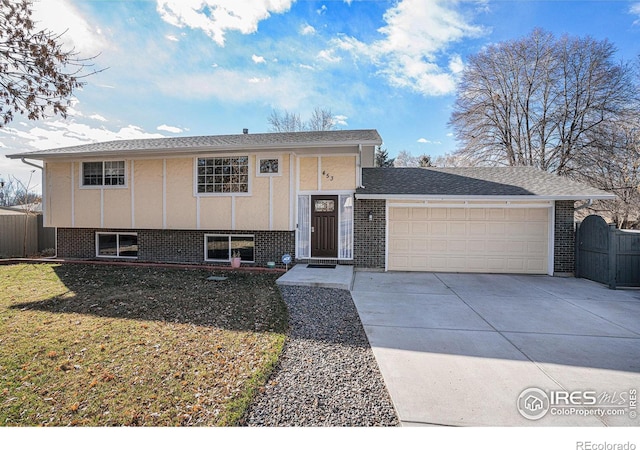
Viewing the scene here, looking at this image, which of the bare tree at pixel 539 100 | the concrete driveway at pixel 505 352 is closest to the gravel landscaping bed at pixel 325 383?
the concrete driveway at pixel 505 352

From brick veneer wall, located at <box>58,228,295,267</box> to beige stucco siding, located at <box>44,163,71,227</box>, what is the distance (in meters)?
0.50

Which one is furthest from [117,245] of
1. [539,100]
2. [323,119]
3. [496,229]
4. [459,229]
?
[539,100]

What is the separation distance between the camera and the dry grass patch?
2.58 m

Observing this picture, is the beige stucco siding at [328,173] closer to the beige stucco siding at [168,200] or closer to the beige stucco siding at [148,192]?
the beige stucco siding at [168,200]

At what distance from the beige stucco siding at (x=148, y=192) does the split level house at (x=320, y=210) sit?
33mm

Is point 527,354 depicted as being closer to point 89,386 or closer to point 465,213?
point 89,386

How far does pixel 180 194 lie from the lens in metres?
9.40

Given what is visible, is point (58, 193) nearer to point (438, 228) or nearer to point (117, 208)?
point (117, 208)

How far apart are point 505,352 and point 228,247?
26.2 ft

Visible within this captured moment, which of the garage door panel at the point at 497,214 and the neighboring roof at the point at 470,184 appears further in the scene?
the garage door panel at the point at 497,214

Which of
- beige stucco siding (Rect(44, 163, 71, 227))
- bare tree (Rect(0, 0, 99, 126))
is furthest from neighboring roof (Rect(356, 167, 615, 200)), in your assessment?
beige stucco siding (Rect(44, 163, 71, 227))

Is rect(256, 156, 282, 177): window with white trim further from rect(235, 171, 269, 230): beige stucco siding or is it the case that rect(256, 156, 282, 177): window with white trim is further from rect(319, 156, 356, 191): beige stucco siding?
rect(319, 156, 356, 191): beige stucco siding

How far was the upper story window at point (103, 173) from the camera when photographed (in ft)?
32.2

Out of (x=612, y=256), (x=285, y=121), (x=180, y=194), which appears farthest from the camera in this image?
(x=285, y=121)
